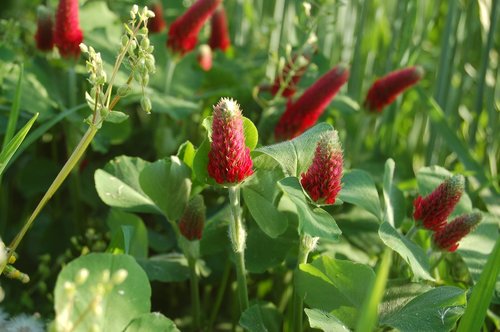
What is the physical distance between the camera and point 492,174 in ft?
5.80

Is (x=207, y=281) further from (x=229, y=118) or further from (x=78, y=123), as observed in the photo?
(x=229, y=118)

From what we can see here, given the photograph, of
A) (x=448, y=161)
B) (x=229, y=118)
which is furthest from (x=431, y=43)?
(x=229, y=118)

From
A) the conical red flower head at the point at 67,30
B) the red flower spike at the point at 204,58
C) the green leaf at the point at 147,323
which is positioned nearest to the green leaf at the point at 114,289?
the green leaf at the point at 147,323

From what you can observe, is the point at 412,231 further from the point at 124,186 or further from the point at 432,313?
the point at 124,186

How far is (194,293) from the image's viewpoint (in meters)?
1.28

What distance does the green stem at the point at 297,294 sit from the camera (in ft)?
3.60

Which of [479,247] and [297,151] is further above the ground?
[297,151]

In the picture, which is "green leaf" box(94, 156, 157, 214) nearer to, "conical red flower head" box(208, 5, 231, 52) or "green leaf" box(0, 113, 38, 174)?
"green leaf" box(0, 113, 38, 174)

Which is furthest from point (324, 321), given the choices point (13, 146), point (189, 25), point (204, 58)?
point (204, 58)

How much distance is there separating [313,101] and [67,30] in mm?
500

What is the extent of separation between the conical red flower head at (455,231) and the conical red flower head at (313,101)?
0.35 meters

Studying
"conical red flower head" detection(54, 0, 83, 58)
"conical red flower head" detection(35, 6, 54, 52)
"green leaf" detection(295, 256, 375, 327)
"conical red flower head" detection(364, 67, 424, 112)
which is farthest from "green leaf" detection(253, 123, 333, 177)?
"conical red flower head" detection(35, 6, 54, 52)

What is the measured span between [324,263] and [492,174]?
33.3 inches

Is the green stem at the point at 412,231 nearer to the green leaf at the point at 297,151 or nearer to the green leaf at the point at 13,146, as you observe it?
the green leaf at the point at 297,151
